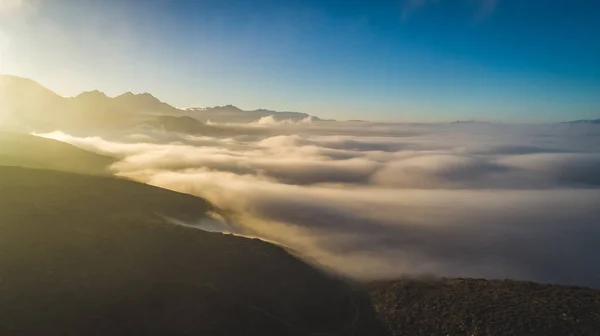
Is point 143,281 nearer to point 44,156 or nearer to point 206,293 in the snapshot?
point 206,293

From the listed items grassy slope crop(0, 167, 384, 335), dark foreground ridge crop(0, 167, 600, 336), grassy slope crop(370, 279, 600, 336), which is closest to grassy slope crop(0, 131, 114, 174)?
grassy slope crop(0, 167, 384, 335)

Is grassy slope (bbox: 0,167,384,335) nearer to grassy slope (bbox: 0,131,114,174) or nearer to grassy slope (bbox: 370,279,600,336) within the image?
grassy slope (bbox: 370,279,600,336)

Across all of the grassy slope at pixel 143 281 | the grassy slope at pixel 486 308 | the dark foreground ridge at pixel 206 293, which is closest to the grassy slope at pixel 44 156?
the grassy slope at pixel 143 281

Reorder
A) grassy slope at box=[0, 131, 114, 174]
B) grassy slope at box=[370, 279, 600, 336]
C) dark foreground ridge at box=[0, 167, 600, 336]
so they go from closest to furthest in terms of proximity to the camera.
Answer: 1. dark foreground ridge at box=[0, 167, 600, 336]
2. grassy slope at box=[370, 279, 600, 336]
3. grassy slope at box=[0, 131, 114, 174]

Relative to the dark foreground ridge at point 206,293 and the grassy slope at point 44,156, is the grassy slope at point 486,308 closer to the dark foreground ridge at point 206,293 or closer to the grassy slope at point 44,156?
the dark foreground ridge at point 206,293

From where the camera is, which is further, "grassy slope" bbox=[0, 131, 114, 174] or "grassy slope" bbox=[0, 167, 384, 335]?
"grassy slope" bbox=[0, 131, 114, 174]

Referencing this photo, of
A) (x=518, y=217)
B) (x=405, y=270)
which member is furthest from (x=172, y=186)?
(x=518, y=217)

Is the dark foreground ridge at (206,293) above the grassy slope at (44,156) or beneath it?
beneath
